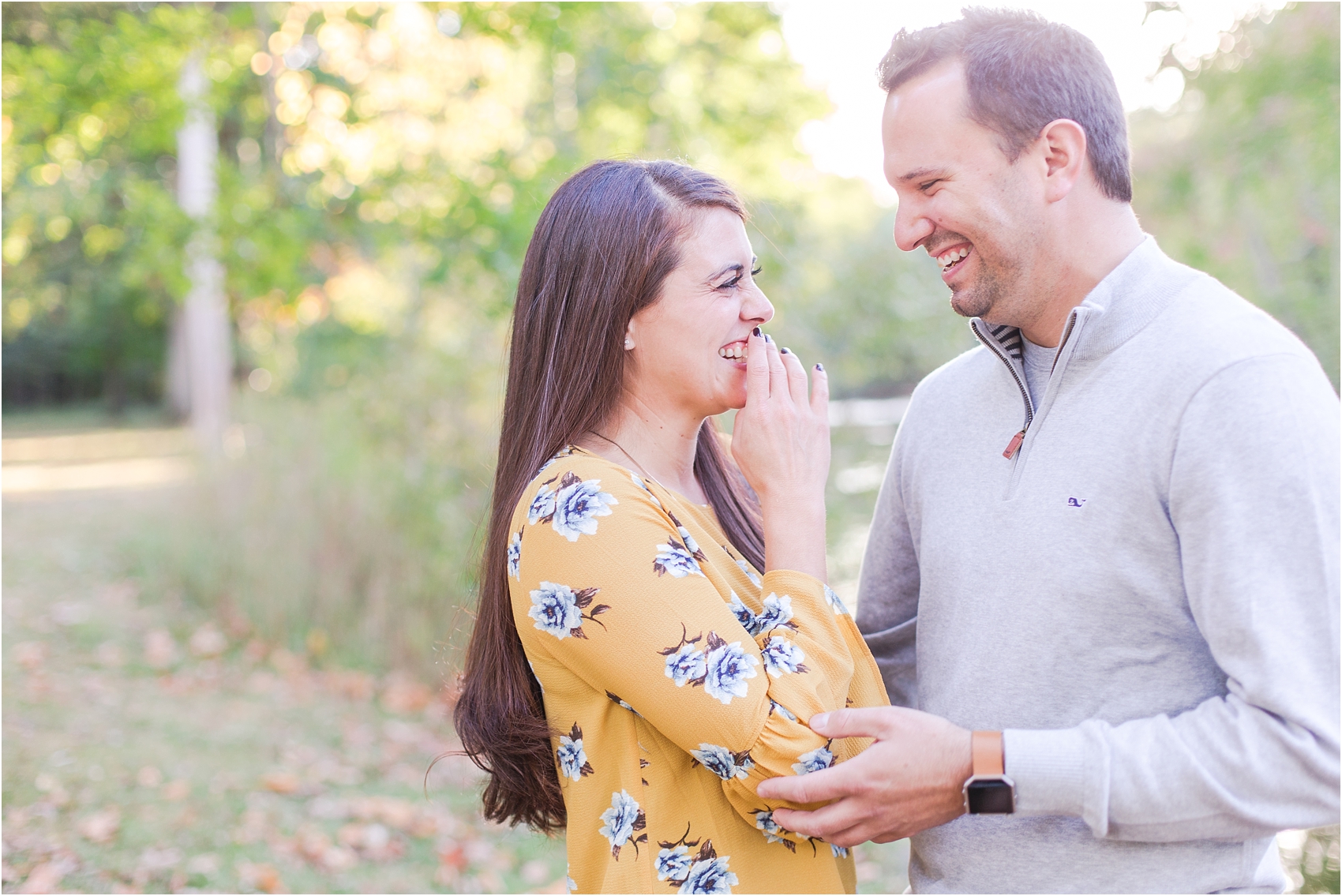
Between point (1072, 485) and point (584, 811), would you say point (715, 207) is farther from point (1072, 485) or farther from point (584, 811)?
point (584, 811)

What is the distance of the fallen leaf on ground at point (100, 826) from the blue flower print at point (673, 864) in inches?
151

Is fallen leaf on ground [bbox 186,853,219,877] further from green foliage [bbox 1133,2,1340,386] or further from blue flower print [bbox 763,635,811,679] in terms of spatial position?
green foliage [bbox 1133,2,1340,386]

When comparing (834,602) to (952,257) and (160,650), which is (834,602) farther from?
(160,650)

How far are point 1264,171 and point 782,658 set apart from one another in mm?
7795

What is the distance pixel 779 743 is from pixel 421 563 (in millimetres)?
5569

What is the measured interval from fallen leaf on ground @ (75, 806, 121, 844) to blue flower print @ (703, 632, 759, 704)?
13.5ft

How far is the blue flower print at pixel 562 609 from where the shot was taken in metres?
1.92

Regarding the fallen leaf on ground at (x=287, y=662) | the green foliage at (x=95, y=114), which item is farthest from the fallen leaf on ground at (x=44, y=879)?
the green foliage at (x=95, y=114)

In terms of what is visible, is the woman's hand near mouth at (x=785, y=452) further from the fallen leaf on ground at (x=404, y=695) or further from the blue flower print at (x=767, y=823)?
the fallen leaf on ground at (x=404, y=695)

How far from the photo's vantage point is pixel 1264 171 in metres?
7.91

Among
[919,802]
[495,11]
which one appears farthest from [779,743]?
[495,11]

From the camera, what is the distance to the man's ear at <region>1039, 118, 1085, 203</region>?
206 cm

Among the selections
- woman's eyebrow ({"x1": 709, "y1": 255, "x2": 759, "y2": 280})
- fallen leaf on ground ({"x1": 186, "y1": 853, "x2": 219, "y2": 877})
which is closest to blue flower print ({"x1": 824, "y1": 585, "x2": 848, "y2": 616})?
woman's eyebrow ({"x1": 709, "y1": 255, "x2": 759, "y2": 280})

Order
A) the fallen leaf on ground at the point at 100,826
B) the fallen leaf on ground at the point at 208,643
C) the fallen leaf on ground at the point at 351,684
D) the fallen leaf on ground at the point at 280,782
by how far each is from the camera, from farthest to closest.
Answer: the fallen leaf on ground at the point at 208,643 → the fallen leaf on ground at the point at 351,684 → the fallen leaf on ground at the point at 280,782 → the fallen leaf on ground at the point at 100,826
